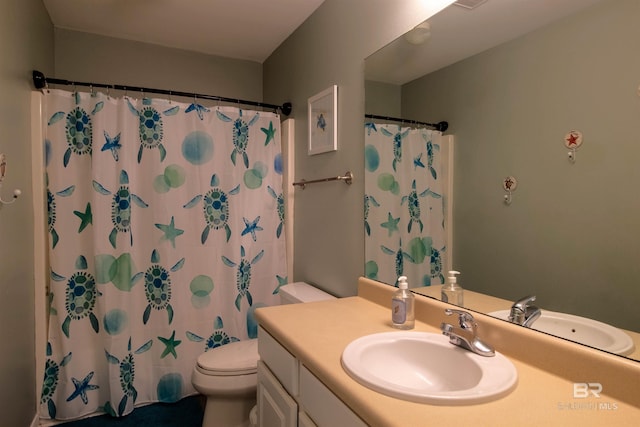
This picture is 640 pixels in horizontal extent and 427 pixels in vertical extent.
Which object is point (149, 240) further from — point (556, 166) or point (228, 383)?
point (556, 166)

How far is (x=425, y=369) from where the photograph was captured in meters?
1.09

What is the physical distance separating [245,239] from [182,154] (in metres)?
0.64

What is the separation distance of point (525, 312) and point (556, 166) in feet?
1.31

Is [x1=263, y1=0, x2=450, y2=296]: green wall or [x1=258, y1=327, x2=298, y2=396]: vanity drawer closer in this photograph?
[x1=258, y1=327, x2=298, y2=396]: vanity drawer

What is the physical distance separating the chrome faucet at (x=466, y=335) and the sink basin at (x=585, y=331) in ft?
0.47

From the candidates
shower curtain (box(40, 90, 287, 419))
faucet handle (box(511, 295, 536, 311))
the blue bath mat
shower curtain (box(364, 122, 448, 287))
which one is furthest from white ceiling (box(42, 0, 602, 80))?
the blue bath mat

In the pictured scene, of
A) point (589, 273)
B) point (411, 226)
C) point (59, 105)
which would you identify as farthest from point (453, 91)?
point (59, 105)

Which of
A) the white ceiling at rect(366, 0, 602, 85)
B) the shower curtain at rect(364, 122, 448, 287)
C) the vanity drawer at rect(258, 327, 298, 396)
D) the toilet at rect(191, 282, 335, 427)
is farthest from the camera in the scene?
the toilet at rect(191, 282, 335, 427)

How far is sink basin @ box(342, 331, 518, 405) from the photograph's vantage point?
78cm

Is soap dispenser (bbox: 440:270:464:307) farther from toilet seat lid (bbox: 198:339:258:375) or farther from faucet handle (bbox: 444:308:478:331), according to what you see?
toilet seat lid (bbox: 198:339:258:375)

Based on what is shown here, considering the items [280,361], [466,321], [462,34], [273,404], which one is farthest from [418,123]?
[273,404]

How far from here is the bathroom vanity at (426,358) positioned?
0.73 meters

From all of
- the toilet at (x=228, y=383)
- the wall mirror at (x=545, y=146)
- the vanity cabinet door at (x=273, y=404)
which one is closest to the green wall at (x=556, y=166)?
the wall mirror at (x=545, y=146)

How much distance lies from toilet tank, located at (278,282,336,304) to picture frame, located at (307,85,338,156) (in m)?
0.76
